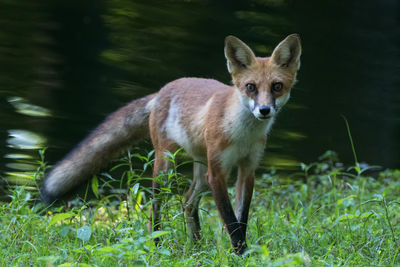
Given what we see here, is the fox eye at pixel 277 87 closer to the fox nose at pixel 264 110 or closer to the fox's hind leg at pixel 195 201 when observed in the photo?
the fox nose at pixel 264 110

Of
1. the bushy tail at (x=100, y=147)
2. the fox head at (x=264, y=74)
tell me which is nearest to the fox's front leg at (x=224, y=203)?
the fox head at (x=264, y=74)

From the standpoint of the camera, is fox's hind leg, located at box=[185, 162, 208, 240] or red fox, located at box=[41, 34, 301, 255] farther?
fox's hind leg, located at box=[185, 162, 208, 240]

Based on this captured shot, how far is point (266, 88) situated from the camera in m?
3.76

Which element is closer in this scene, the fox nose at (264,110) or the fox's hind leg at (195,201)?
the fox nose at (264,110)

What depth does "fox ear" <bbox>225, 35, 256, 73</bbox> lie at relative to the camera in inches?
156

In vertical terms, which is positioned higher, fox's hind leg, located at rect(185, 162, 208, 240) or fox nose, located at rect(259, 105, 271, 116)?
fox nose, located at rect(259, 105, 271, 116)

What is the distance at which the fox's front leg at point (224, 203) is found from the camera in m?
3.95

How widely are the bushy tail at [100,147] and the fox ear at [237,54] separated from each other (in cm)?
121

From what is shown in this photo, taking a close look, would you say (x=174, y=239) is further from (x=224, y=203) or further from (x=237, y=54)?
(x=237, y=54)

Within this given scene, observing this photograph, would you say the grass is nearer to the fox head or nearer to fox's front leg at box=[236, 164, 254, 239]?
fox's front leg at box=[236, 164, 254, 239]

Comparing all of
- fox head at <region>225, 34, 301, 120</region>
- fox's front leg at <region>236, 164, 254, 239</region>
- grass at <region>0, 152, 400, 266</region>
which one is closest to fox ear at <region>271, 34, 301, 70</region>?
fox head at <region>225, 34, 301, 120</region>

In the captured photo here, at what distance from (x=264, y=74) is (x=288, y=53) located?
290mm

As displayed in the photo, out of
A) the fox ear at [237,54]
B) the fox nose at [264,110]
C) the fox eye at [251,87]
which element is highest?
the fox ear at [237,54]

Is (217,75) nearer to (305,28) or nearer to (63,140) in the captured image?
(305,28)
